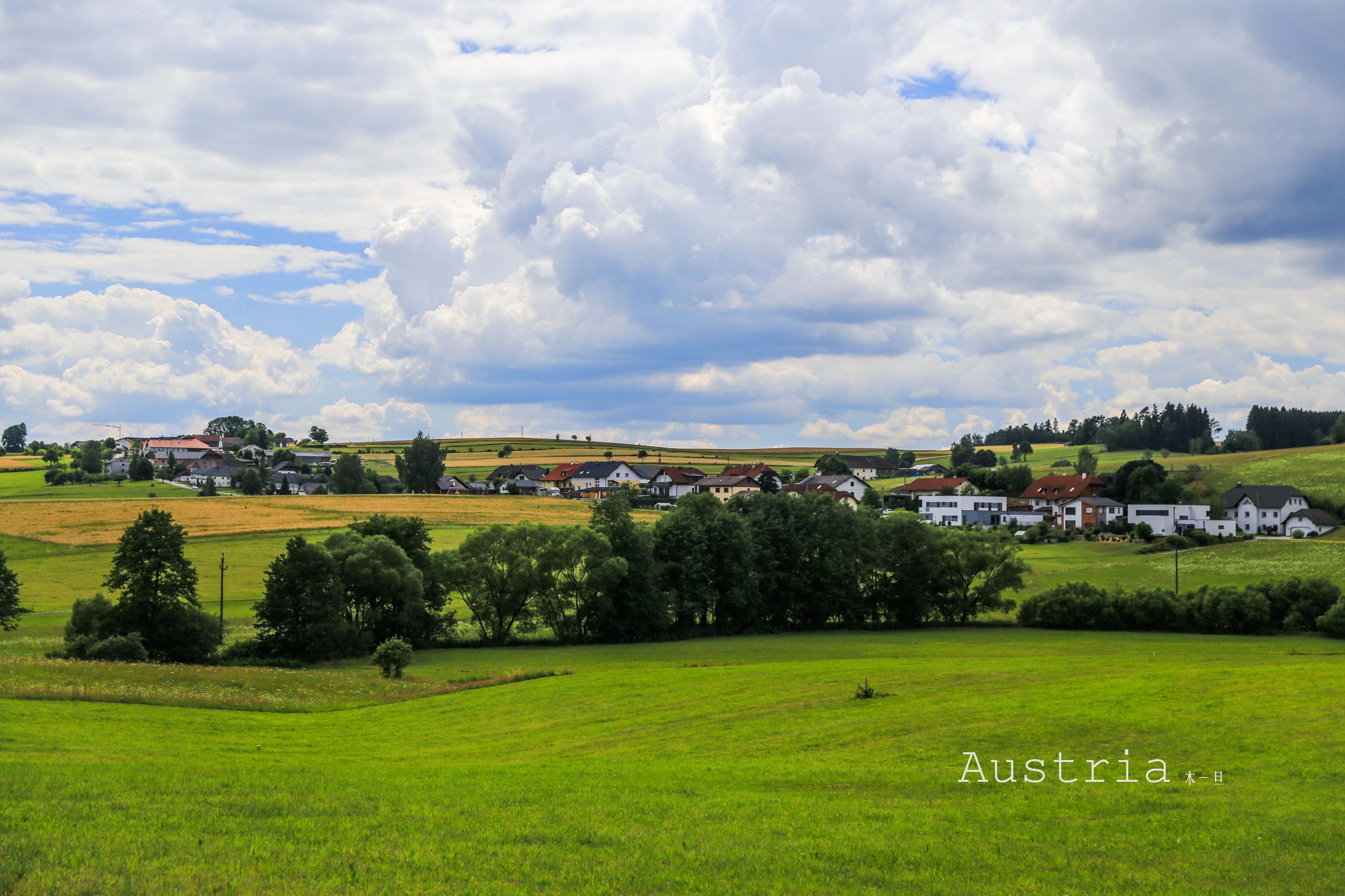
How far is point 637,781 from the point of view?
22.3 meters

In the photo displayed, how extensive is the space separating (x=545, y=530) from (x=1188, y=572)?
69.1 m

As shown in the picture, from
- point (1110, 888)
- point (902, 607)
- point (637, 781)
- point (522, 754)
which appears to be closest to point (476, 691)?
point (522, 754)

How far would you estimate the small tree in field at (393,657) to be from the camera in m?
54.1

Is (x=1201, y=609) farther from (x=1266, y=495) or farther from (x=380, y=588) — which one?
(x=1266, y=495)

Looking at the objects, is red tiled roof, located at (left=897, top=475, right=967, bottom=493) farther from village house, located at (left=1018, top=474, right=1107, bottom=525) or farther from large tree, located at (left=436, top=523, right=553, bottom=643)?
large tree, located at (left=436, top=523, right=553, bottom=643)

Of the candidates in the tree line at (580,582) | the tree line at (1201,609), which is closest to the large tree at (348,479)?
the tree line at (580,582)

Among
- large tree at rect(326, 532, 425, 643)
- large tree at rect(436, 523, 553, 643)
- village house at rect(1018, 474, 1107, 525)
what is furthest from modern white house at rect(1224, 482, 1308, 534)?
large tree at rect(326, 532, 425, 643)

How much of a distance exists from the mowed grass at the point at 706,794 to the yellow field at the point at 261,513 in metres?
80.9

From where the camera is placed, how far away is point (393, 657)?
54188mm

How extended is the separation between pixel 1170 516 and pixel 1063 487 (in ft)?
74.6

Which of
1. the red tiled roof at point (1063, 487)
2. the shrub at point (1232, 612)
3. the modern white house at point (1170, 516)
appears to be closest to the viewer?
the shrub at point (1232, 612)

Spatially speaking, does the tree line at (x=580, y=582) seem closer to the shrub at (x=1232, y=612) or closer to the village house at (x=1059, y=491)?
the shrub at (x=1232, y=612)

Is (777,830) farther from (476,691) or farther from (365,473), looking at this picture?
(365,473)

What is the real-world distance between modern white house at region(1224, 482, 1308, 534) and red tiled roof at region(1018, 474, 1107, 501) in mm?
21040
